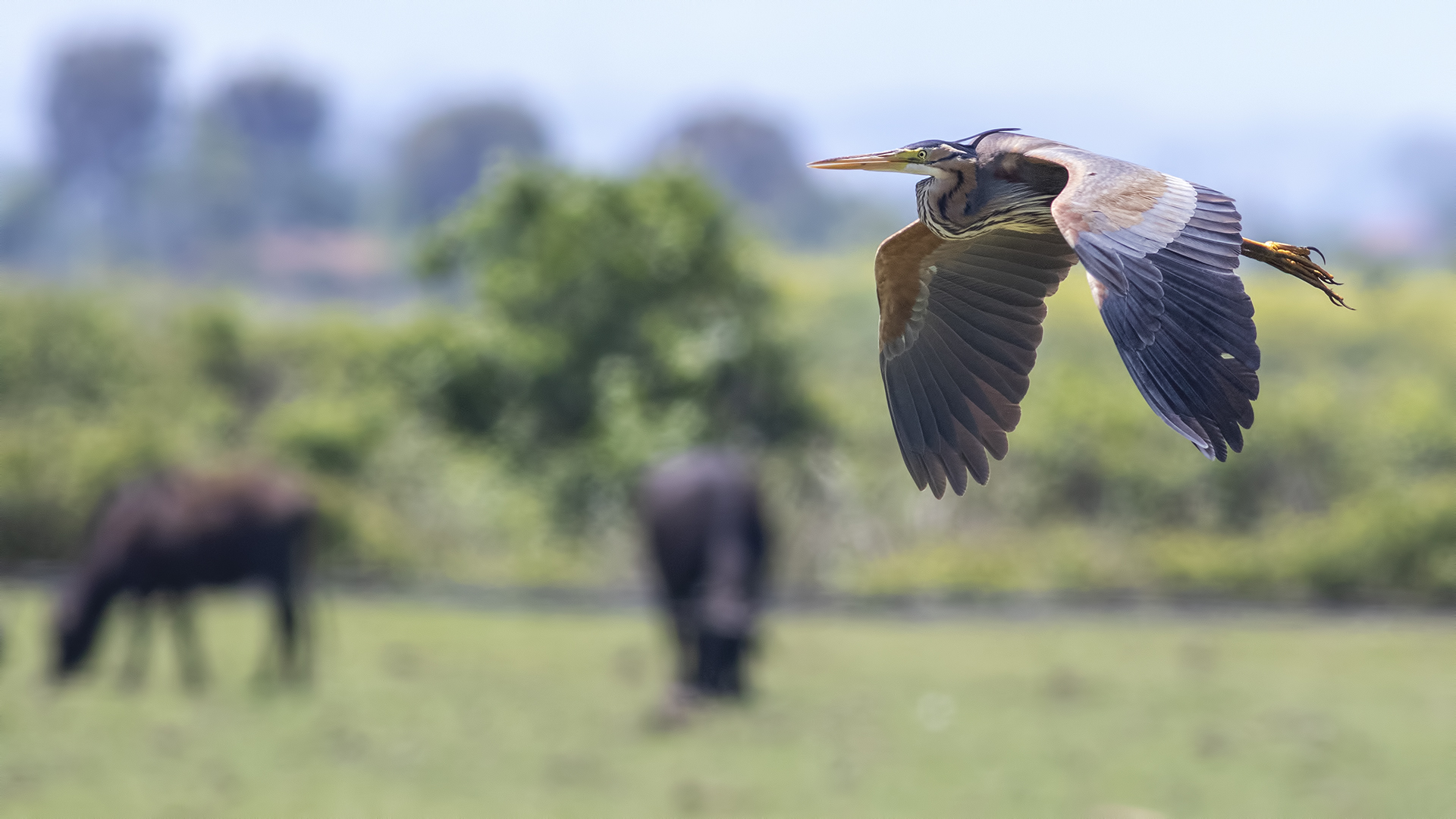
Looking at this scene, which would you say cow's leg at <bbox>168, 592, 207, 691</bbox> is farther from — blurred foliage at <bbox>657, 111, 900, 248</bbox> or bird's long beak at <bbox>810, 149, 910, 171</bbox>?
blurred foliage at <bbox>657, 111, 900, 248</bbox>

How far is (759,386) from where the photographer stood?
69.7ft

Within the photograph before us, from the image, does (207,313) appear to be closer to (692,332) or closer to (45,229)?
(692,332)

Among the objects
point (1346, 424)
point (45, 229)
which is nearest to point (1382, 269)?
point (1346, 424)

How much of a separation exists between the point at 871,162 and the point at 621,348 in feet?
58.7

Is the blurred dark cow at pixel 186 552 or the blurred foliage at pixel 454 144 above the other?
the blurred dark cow at pixel 186 552

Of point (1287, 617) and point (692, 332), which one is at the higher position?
point (692, 332)

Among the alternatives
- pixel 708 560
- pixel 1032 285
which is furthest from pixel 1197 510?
pixel 1032 285

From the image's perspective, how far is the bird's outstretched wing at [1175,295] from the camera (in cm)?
310

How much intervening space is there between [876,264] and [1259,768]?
853cm

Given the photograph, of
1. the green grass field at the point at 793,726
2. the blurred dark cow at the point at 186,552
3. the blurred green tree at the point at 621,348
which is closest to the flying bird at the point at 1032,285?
the green grass field at the point at 793,726

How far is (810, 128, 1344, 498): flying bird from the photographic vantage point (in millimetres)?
3143

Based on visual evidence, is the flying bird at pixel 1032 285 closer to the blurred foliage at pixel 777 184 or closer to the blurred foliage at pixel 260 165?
the blurred foliage at pixel 777 184

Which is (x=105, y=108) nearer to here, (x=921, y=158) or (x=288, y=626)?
(x=288, y=626)

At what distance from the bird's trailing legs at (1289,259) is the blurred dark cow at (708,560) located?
10095 mm
